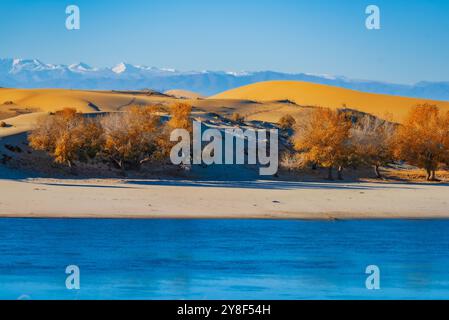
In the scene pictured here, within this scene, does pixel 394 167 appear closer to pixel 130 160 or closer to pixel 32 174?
pixel 130 160

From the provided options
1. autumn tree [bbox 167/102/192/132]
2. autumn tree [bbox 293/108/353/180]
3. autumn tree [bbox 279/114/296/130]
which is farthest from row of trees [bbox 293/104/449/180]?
autumn tree [bbox 279/114/296/130]

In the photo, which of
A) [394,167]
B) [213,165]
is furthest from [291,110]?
[213,165]

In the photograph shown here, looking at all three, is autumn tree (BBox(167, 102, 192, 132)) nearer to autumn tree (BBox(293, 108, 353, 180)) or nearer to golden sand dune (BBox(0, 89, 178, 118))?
autumn tree (BBox(293, 108, 353, 180))

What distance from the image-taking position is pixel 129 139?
4597cm

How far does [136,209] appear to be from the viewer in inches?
1185

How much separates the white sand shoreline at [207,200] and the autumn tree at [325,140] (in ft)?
24.8

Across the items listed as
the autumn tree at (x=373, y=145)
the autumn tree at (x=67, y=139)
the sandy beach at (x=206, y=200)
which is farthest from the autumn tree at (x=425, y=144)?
the autumn tree at (x=67, y=139)

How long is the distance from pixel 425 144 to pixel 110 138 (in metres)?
18.1

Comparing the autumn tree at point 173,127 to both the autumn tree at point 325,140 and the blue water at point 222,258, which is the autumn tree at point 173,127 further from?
the blue water at point 222,258

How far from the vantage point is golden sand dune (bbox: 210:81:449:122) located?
4638 inches

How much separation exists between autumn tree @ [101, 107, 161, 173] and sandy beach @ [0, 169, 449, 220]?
4543 millimetres

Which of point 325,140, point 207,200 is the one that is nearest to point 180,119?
point 325,140

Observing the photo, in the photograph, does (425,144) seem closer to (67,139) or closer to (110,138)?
(110,138)
